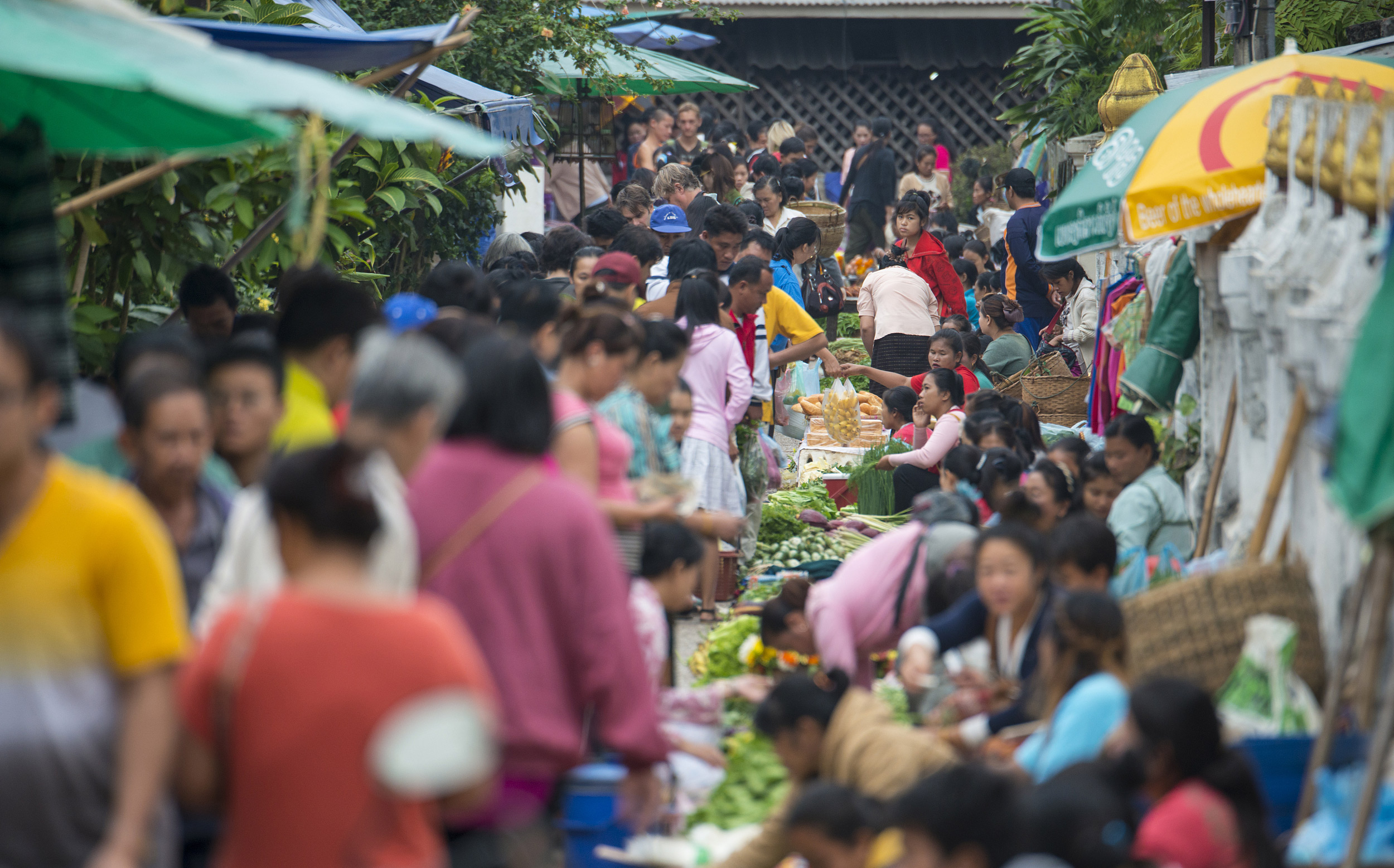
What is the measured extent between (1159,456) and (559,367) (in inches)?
116

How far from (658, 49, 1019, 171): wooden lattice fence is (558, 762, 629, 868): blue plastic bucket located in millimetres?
16215

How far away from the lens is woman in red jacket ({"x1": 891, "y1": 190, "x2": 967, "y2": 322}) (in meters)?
11.2

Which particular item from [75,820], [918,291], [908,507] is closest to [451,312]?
[75,820]

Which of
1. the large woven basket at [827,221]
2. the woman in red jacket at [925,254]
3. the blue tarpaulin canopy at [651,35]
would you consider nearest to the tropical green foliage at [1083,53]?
the woman in red jacket at [925,254]

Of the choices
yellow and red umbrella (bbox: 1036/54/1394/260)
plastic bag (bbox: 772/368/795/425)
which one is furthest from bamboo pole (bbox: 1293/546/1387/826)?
plastic bag (bbox: 772/368/795/425)

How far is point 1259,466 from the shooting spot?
488 cm

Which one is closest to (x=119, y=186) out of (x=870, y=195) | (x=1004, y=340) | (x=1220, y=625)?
(x=1220, y=625)

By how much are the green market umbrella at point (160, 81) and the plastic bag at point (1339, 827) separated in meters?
2.28

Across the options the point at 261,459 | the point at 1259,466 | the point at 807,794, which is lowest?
the point at 807,794

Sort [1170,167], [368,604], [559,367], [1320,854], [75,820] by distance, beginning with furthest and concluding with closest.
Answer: [1170,167] → [559,367] → [1320,854] → [75,820] → [368,604]

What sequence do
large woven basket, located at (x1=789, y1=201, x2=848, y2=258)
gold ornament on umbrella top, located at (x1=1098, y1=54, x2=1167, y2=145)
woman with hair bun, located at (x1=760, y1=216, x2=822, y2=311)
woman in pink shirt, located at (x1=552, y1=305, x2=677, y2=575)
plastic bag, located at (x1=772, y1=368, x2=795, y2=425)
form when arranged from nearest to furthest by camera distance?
1. woman in pink shirt, located at (x1=552, y1=305, x2=677, y2=575)
2. gold ornament on umbrella top, located at (x1=1098, y1=54, x2=1167, y2=145)
3. woman with hair bun, located at (x1=760, y1=216, x2=822, y2=311)
4. plastic bag, located at (x1=772, y1=368, x2=795, y2=425)
5. large woven basket, located at (x1=789, y1=201, x2=848, y2=258)

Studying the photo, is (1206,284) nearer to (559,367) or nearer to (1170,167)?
(1170,167)

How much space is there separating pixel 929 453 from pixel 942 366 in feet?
3.62

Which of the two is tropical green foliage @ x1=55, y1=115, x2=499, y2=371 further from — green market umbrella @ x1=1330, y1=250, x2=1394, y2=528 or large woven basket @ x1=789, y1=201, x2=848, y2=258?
large woven basket @ x1=789, y1=201, x2=848, y2=258
